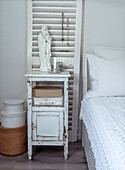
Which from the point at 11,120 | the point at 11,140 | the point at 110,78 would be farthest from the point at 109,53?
the point at 11,140

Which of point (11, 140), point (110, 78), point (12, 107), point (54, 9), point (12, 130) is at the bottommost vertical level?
point (11, 140)

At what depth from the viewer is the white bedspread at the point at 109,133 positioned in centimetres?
97

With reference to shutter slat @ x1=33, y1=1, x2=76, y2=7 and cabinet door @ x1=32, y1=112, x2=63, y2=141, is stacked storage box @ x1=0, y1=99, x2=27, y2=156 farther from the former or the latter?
shutter slat @ x1=33, y1=1, x2=76, y2=7

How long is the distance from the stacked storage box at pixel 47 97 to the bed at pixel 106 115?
0.92 ft

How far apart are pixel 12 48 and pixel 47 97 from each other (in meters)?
0.82

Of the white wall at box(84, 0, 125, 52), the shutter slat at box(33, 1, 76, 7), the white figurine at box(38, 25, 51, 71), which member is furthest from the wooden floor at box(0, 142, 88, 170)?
the shutter slat at box(33, 1, 76, 7)

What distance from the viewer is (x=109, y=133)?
1.20 m

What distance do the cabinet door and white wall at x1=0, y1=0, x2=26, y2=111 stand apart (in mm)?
563

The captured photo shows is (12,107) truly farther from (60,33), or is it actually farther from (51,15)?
(51,15)

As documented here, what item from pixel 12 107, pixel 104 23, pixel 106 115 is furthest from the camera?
pixel 104 23

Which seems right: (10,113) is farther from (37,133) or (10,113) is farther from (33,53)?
(33,53)

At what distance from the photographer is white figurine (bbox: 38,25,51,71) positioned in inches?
93.7

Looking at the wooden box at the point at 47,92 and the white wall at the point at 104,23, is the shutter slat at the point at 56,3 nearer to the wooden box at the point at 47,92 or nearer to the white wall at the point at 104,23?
the white wall at the point at 104,23

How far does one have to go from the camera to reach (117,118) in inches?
56.2
